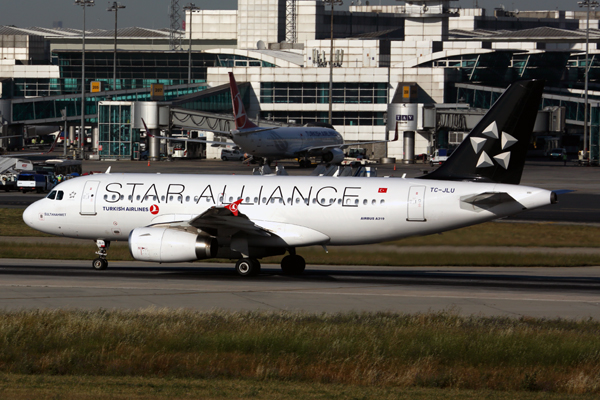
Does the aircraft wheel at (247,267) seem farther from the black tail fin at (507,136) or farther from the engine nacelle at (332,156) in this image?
the engine nacelle at (332,156)

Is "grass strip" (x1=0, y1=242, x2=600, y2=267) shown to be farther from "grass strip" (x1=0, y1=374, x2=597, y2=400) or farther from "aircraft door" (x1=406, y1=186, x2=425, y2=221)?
"grass strip" (x1=0, y1=374, x2=597, y2=400)

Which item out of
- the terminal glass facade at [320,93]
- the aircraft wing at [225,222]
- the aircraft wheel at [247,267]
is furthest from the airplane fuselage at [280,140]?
the aircraft wing at [225,222]

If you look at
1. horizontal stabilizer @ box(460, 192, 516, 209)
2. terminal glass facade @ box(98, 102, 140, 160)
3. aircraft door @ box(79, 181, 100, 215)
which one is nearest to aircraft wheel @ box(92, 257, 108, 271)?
aircraft door @ box(79, 181, 100, 215)

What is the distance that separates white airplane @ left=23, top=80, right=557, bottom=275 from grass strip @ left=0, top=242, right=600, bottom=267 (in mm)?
1039

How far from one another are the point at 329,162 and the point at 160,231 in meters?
78.2

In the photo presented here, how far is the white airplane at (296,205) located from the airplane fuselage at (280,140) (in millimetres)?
65489

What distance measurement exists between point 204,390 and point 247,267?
17028 millimetres

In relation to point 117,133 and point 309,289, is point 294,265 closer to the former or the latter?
point 309,289

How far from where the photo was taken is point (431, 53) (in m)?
151

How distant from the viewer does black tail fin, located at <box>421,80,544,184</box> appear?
108ft

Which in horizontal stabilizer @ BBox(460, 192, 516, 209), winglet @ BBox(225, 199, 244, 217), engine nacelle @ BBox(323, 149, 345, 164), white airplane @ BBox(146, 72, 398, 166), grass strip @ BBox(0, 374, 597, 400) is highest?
white airplane @ BBox(146, 72, 398, 166)

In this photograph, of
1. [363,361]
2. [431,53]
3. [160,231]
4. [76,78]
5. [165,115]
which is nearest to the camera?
[363,361]

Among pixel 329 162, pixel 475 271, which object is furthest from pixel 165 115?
pixel 475 271

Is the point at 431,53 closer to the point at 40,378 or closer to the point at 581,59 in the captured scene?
the point at 581,59
